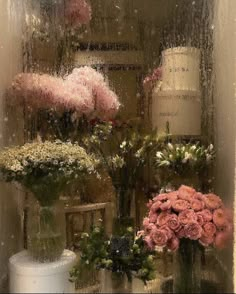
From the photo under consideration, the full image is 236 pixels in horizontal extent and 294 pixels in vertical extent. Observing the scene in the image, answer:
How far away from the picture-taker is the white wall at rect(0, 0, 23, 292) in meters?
1.40

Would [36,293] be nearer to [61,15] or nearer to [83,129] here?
[83,129]

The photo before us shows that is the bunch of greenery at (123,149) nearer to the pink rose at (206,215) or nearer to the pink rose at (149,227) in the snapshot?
the pink rose at (149,227)

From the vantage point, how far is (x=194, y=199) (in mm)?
1276

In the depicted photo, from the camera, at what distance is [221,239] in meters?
1.26

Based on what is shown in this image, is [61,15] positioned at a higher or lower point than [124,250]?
higher

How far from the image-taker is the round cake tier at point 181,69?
1.48 metres

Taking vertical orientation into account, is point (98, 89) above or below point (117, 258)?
above

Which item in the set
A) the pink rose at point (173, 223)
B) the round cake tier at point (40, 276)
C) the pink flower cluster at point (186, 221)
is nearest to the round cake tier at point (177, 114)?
the pink flower cluster at point (186, 221)

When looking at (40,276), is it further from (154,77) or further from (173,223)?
(154,77)

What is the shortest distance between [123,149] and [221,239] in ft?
1.57

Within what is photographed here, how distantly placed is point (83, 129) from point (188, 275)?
2.11ft

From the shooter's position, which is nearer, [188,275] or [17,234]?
[188,275]

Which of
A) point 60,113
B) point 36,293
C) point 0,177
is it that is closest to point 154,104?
point 60,113

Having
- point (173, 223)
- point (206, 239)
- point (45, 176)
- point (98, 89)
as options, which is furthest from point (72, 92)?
point (206, 239)
